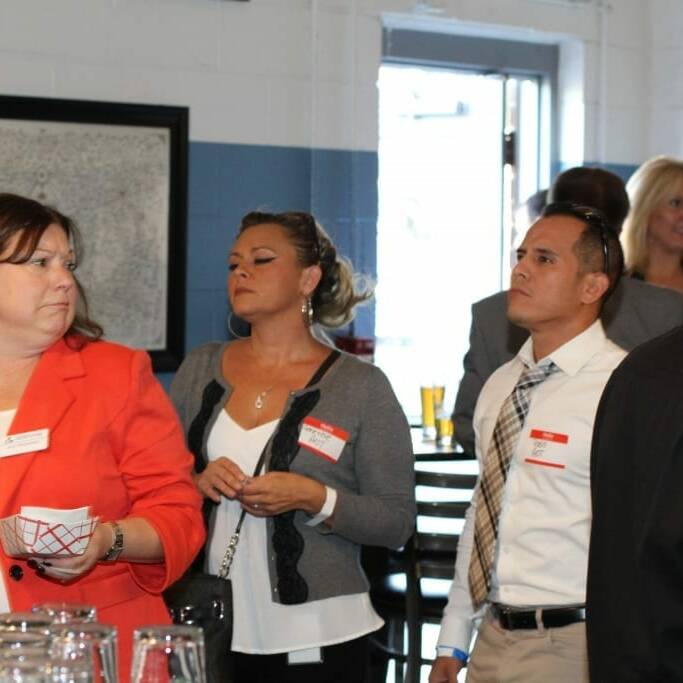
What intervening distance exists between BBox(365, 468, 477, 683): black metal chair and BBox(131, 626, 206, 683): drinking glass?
8.28ft

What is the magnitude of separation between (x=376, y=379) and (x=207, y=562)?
564 millimetres

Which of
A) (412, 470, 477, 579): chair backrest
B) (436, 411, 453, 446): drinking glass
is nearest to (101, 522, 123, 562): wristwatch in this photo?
(412, 470, 477, 579): chair backrest

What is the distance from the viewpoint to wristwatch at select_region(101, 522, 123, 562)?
223 cm

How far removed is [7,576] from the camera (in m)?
2.24

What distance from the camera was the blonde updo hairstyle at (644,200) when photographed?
438 centimetres

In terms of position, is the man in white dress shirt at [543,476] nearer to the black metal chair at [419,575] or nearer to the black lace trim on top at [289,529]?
the black lace trim on top at [289,529]

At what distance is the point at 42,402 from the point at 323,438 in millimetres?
814

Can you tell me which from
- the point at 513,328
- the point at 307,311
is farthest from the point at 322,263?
the point at 513,328

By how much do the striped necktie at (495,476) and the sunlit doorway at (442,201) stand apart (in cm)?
266

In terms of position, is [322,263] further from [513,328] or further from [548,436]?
[548,436]

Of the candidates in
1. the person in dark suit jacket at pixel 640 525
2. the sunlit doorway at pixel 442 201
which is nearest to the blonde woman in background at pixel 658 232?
the sunlit doorway at pixel 442 201

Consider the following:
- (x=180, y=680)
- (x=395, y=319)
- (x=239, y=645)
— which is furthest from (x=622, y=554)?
(x=395, y=319)

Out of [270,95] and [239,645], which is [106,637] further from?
[270,95]

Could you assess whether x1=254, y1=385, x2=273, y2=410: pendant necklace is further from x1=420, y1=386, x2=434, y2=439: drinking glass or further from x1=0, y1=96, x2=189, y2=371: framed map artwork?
x1=0, y1=96, x2=189, y2=371: framed map artwork
